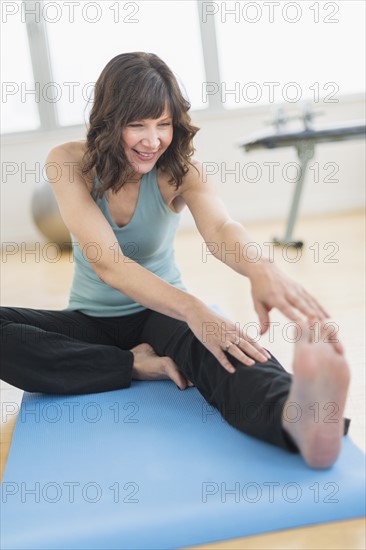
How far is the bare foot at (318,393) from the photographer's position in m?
1.25

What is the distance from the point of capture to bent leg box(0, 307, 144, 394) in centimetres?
179

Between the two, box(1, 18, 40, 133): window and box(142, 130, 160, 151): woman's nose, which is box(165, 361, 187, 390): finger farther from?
box(1, 18, 40, 133): window

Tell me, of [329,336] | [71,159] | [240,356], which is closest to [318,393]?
[329,336]

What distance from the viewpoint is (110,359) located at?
1.85 metres

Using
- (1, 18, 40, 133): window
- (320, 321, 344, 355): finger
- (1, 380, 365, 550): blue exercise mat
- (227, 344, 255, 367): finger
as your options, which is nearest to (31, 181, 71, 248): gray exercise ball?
(1, 18, 40, 133): window

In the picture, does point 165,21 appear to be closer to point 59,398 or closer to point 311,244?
point 311,244

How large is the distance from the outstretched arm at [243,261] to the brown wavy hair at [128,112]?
0.06 metres

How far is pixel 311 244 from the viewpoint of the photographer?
4051 mm

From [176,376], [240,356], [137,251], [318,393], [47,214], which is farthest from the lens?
[47,214]

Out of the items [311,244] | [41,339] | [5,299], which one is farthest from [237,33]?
[41,339]

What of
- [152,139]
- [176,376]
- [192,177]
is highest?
[152,139]

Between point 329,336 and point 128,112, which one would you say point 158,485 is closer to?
point 329,336

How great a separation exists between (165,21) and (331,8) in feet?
3.55

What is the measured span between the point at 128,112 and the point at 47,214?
8.48 feet
